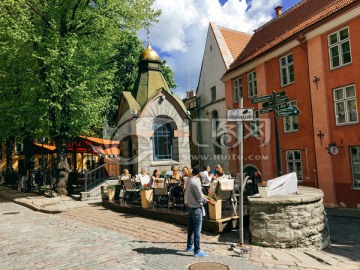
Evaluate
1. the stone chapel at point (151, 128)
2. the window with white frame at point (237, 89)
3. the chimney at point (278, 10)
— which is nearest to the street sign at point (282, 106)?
the stone chapel at point (151, 128)

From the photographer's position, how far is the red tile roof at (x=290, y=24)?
15836mm

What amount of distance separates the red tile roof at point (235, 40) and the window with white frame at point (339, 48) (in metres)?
10.9

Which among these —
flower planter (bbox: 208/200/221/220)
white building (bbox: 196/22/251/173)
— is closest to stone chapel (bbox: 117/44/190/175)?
white building (bbox: 196/22/251/173)

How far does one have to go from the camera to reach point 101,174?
17.0 meters

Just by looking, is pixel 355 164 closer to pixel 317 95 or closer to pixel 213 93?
pixel 317 95

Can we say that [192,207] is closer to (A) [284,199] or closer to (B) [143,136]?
(A) [284,199]

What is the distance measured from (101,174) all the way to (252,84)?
38.6 ft

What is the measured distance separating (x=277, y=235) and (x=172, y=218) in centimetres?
355

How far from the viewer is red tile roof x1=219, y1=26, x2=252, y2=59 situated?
84.8 feet

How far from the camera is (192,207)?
21.3 feet

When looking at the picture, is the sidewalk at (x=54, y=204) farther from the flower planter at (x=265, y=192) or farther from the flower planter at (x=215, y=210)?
the flower planter at (x=265, y=192)

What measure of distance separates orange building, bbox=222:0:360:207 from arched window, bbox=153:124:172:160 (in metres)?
6.45

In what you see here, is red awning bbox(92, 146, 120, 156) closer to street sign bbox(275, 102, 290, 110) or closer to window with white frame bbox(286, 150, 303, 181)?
window with white frame bbox(286, 150, 303, 181)

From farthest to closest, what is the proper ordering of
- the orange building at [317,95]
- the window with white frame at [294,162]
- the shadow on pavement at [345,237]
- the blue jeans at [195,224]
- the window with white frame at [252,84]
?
the window with white frame at [252,84] < the window with white frame at [294,162] < the orange building at [317,95] < the shadow on pavement at [345,237] < the blue jeans at [195,224]
